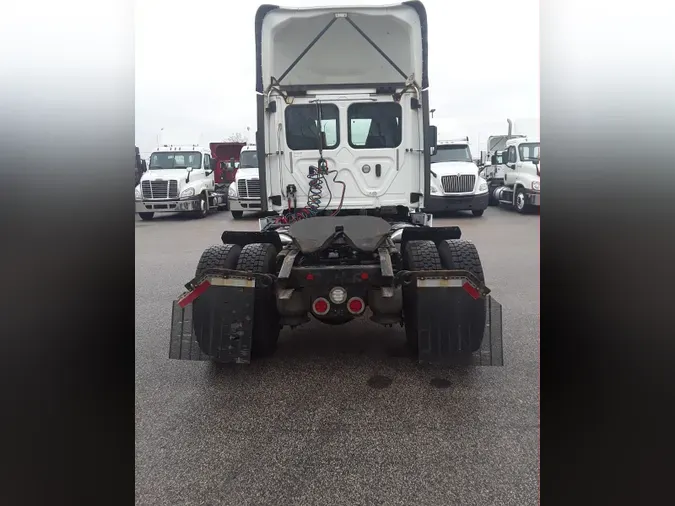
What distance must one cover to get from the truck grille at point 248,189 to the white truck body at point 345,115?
32.8ft

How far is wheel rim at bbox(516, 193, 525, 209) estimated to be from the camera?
589 inches

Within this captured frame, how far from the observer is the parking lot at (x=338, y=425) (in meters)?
2.19

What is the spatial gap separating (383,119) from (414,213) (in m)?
1.11

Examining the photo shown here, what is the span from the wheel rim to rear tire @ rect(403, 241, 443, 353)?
12.5 m

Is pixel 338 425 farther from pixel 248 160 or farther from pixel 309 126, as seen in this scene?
pixel 248 160

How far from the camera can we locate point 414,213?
17.0 ft

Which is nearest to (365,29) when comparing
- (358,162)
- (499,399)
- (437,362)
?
(358,162)

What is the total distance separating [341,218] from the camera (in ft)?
13.1

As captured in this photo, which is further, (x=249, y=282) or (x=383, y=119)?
(x=383, y=119)

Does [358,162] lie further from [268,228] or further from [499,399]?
[499,399]

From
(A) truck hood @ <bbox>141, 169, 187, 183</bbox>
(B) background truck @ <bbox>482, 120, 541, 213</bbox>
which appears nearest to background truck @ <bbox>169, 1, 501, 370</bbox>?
(B) background truck @ <bbox>482, 120, 541, 213</bbox>
